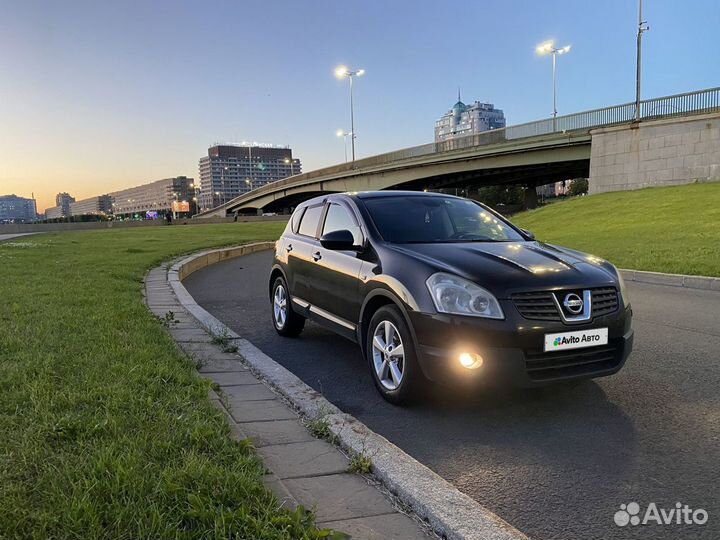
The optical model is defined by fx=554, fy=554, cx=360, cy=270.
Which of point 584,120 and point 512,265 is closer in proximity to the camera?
point 512,265

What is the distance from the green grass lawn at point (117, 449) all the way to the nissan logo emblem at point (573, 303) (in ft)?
7.35

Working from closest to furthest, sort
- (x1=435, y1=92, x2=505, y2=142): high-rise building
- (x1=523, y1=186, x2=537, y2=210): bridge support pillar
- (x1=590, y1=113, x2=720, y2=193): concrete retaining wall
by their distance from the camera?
(x1=590, y1=113, x2=720, y2=193): concrete retaining wall → (x1=523, y1=186, x2=537, y2=210): bridge support pillar → (x1=435, y1=92, x2=505, y2=142): high-rise building

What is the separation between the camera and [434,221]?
5137 mm

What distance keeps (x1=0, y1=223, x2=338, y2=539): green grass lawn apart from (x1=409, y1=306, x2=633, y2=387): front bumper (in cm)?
138

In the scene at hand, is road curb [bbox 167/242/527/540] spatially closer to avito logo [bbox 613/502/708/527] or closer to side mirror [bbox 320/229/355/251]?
avito logo [bbox 613/502/708/527]

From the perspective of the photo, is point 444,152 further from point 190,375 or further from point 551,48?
point 190,375

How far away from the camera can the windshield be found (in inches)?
191

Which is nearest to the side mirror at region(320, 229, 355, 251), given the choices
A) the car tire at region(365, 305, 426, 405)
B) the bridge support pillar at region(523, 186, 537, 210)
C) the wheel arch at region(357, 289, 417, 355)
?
the wheel arch at region(357, 289, 417, 355)

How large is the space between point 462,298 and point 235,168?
16307 cm

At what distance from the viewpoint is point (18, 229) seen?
47344mm

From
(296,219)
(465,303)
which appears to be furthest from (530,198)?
(465,303)

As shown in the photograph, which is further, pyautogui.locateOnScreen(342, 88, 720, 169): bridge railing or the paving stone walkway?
pyautogui.locateOnScreen(342, 88, 720, 169): bridge railing

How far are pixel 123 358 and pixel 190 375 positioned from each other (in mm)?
715

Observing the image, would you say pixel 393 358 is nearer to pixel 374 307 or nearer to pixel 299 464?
pixel 374 307
